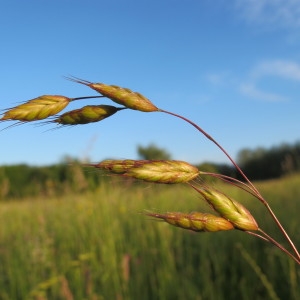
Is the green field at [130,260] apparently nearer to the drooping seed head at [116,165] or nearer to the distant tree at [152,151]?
the drooping seed head at [116,165]

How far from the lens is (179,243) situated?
3828mm

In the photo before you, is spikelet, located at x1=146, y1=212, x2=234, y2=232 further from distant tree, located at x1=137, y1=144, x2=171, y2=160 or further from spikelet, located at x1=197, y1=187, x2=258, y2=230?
distant tree, located at x1=137, y1=144, x2=171, y2=160

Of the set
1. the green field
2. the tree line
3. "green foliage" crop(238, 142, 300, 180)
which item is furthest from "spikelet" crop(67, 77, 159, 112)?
"green foliage" crop(238, 142, 300, 180)

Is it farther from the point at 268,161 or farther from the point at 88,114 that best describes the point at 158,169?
the point at 268,161

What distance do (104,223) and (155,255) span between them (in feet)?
1.81

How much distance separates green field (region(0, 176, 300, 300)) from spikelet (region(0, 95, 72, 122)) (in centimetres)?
184

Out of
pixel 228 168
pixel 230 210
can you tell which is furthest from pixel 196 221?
pixel 228 168

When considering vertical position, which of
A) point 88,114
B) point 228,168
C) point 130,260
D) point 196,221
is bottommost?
point 130,260

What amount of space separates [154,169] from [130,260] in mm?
3093

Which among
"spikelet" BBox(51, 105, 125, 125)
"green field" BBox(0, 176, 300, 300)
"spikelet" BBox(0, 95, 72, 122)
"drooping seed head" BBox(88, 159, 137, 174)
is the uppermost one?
"spikelet" BBox(0, 95, 72, 122)

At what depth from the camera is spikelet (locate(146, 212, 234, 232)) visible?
1.80 ft

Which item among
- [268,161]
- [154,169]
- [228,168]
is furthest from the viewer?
[268,161]

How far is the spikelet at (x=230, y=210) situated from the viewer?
550 mm

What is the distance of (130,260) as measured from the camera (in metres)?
3.51
